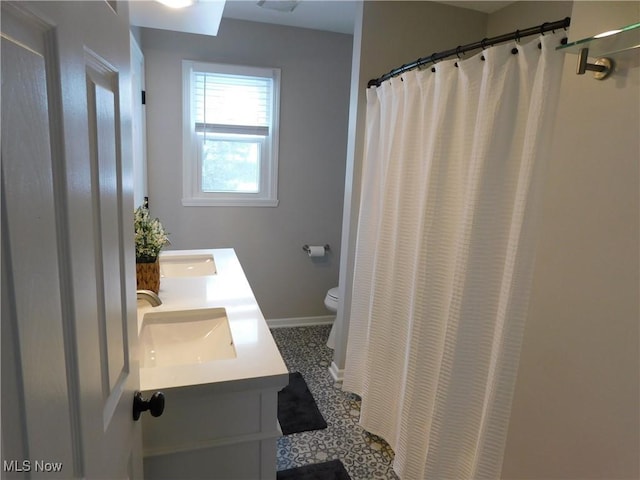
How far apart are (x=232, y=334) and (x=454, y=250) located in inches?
36.2

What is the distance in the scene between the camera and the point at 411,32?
2309mm

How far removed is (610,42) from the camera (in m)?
0.88

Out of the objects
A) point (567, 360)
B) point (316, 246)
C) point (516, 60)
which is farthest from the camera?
point (316, 246)

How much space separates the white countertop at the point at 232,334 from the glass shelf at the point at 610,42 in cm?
115

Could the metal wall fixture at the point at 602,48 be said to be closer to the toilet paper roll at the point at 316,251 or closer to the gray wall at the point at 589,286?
the gray wall at the point at 589,286

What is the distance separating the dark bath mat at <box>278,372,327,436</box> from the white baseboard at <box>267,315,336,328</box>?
2.95ft

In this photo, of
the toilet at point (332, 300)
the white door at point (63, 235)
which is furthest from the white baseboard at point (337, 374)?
the white door at point (63, 235)

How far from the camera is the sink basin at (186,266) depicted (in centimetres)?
228

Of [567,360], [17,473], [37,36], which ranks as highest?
[37,36]

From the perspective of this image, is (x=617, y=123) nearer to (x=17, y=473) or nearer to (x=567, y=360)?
(x=567, y=360)

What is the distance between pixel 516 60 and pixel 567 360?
3.11 feet

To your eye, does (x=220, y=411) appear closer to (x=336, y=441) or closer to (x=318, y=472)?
(x=318, y=472)

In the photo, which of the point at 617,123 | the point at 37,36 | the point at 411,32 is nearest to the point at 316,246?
the point at 411,32

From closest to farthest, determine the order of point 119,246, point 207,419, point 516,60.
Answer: point 119,246, point 207,419, point 516,60
